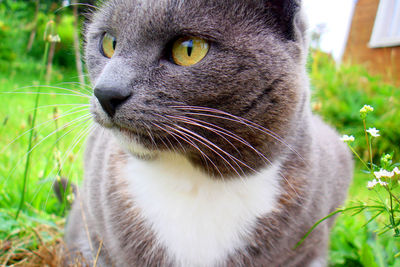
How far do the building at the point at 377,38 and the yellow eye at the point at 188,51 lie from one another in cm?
150

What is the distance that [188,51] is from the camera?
3.51ft

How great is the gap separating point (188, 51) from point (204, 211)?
0.56 metres

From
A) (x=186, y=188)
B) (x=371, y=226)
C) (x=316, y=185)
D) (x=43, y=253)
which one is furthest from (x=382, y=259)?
(x=43, y=253)

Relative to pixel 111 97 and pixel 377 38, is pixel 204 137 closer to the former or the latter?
pixel 111 97

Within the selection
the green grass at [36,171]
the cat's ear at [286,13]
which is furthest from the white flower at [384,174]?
the green grass at [36,171]

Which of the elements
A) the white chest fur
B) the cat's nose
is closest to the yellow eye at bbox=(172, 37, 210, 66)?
the cat's nose

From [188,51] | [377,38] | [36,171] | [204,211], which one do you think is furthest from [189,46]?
[377,38]

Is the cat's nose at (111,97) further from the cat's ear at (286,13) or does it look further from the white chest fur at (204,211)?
the cat's ear at (286,13)

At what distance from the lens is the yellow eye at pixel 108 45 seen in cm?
126

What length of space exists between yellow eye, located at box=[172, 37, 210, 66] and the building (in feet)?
4.92

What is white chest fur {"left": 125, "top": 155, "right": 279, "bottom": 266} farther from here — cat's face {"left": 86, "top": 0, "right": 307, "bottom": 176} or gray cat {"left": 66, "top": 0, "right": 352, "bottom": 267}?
cat's face {"left": 86, "top": 0, "right": 307, "bottom": 176}

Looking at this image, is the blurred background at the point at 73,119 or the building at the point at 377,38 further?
the building at the point at 377,38

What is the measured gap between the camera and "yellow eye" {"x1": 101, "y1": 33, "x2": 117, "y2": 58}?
4.13 ft

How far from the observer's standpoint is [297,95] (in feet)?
3.96
